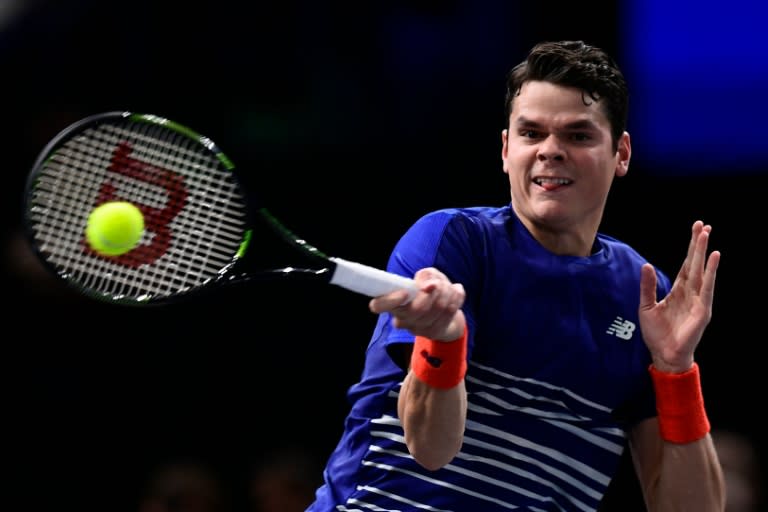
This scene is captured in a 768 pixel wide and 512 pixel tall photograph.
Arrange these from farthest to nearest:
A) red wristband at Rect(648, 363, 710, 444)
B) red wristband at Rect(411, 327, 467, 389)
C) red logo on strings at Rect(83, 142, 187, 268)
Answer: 1. red wristband at Rect(648, 363, 710, 444)
2. red logo on strings at Rect(83, 142, 187, 268)
3. red wristband at Rect(411, 327, 467, 389)

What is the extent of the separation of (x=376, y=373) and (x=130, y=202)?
734 mm

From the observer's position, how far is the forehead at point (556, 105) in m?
3.01

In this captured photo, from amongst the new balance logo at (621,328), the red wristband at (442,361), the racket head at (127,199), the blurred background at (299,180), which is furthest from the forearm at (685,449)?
the blurred background at (299,180)

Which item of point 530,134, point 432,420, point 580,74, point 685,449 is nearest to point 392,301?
point 432,420

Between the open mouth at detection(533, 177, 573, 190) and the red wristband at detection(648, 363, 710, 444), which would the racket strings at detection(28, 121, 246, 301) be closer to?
the open mouth at detection(533, 177, 573, 190)

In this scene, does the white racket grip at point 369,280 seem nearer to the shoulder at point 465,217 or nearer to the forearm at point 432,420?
the forearm at point 432,420

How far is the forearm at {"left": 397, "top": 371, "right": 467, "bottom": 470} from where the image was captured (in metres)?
2.60

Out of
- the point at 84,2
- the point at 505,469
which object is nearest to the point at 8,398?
the point at 84,2

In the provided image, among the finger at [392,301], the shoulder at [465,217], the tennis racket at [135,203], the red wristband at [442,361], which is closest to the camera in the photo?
the finger at [392,301]

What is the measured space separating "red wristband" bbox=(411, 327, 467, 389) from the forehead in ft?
2.33

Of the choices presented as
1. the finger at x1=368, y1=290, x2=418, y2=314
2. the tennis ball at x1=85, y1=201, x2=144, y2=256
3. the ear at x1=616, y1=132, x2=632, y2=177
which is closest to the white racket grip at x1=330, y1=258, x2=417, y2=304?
the finger at x1=368, y1=290, x2=418, y2=314

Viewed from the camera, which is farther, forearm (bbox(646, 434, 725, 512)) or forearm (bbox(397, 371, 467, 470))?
forearm (bbox(646, 434, 725, 512))

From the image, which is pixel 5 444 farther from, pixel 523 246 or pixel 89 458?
pixel 523 246

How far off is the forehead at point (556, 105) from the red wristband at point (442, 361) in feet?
2.33
